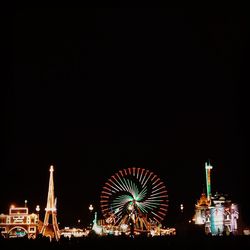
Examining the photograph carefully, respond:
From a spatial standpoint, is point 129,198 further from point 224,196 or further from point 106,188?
point 224,196

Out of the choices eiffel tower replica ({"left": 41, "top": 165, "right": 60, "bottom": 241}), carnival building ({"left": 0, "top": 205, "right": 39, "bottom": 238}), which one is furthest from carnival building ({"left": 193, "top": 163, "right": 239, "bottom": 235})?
carnival building ({"left": 0, "top": 205, "right": 39, "bottom": 238})

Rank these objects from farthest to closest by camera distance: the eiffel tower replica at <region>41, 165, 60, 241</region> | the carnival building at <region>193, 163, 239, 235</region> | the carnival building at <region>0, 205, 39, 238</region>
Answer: the carnival building at <region>193, 163, 239, 235</region>
the carnival building at <region>0, 205, 39, 238</region>
the eiffel tower replica at <region>41, 165, 60, 241</region>

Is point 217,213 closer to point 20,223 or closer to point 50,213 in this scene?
point 50,213

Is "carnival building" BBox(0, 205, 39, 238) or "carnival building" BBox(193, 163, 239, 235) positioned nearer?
"carnival building" BBox(0, 205, 39, 238)

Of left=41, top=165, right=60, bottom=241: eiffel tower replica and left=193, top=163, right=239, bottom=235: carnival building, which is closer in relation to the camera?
left=41, top=165, right=60, bottom=241: eiffel tower replica

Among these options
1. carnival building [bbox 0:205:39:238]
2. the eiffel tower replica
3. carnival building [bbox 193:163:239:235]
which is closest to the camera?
the eiffel tower replica

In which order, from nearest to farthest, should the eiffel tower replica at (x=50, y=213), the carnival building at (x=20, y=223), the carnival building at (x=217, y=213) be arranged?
the eiffel tower replica at (x=50, y=213) → the carnival building at (x=20, y=223) → the carnival building at (x=217, y=213)

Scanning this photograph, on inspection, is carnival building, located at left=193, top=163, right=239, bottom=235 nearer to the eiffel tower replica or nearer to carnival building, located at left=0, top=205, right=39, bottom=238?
the eiffel tower replica

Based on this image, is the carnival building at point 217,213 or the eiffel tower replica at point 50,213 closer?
the eiffel tower replica at point 50,213

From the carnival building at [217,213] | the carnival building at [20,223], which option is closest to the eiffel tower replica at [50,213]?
the carnival building at [20,223]

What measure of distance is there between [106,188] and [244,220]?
→ 1877 inches

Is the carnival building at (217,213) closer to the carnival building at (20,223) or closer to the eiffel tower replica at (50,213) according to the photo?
the eiffel tower replica at (50,213)

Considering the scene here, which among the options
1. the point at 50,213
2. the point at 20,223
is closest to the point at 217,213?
the point at 50,213

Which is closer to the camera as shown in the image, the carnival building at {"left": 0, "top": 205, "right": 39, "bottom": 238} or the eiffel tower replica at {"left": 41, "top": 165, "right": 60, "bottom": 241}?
the eiffel tower replica at {"left": 41, "top": 165, "right": 60, "bottom": 241}
